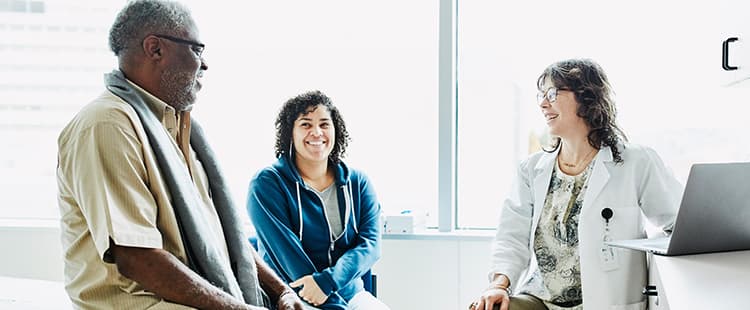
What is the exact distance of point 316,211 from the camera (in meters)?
2.66

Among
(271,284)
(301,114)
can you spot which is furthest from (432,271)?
(271,284)

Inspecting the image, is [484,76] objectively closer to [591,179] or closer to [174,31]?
[591,179]

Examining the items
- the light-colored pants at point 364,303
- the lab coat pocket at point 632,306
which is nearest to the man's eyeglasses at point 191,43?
the light-colored pants at point 364,303

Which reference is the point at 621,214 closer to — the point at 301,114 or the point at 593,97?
the point at 593,97

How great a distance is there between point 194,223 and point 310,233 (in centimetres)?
96

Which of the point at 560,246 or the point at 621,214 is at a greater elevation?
the point at 621,214

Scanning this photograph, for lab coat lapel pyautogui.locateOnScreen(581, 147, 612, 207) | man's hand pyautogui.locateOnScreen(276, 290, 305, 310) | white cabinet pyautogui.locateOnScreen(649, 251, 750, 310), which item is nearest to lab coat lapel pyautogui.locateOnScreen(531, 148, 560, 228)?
lab coat lapel pyautogui.locateOnScreen(581, 147, 612, 207)

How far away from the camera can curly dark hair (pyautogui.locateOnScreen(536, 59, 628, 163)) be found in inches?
92.7

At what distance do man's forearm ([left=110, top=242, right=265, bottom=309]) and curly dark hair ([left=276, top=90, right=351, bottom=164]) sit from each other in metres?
1.12

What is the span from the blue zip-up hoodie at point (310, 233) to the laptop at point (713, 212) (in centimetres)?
107

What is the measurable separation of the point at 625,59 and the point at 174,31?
1904mm

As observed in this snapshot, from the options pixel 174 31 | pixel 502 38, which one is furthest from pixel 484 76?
pixel 174 31

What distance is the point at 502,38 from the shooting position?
3180 millimetres

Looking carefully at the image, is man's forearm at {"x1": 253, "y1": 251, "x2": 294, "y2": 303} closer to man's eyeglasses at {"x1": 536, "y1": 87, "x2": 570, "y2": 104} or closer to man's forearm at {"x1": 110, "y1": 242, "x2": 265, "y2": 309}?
man's forearm at {"x1": 110, "y1": 242, "x2": 265, "y2": 309}
